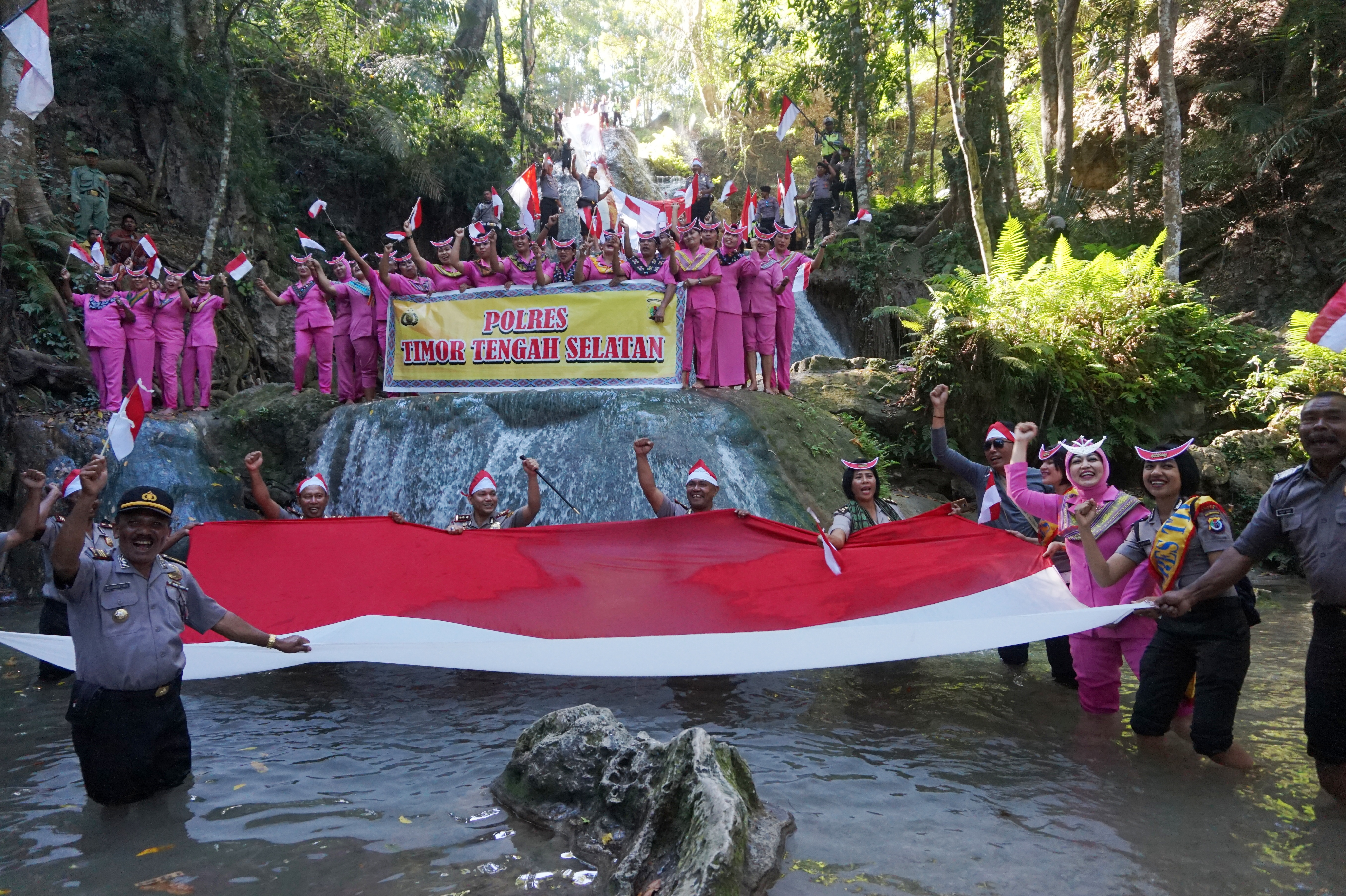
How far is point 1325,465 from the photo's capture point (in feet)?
11.4

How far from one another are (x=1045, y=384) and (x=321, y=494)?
359 inches

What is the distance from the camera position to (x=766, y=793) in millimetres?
4141

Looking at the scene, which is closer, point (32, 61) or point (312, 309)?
point (32, 61)

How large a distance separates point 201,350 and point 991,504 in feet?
33.2

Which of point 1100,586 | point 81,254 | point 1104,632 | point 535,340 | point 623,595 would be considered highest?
point 81,254

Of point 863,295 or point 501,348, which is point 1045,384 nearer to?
point 863,295

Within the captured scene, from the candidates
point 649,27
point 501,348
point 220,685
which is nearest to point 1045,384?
point 501,348

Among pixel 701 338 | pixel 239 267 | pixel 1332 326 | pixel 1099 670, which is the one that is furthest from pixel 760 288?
pixel 1332 326

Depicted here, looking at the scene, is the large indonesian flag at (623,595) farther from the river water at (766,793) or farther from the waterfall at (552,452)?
the waterfall at (552,452)

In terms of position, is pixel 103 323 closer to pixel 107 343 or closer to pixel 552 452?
pixel 107 343

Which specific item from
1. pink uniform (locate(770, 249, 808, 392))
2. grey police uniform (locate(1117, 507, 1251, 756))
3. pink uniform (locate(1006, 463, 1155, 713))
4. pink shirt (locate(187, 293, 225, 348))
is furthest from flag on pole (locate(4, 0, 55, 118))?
grey police uniform (locate(1117, 507, 1251, 756))

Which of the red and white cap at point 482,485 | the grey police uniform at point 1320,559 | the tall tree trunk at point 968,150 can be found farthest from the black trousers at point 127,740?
the tall tree trunk at point 968,150

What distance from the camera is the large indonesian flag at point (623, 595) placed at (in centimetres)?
469

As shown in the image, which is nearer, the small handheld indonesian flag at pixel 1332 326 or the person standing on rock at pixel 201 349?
the small handheld indonesian flag at pixel 1332 326
